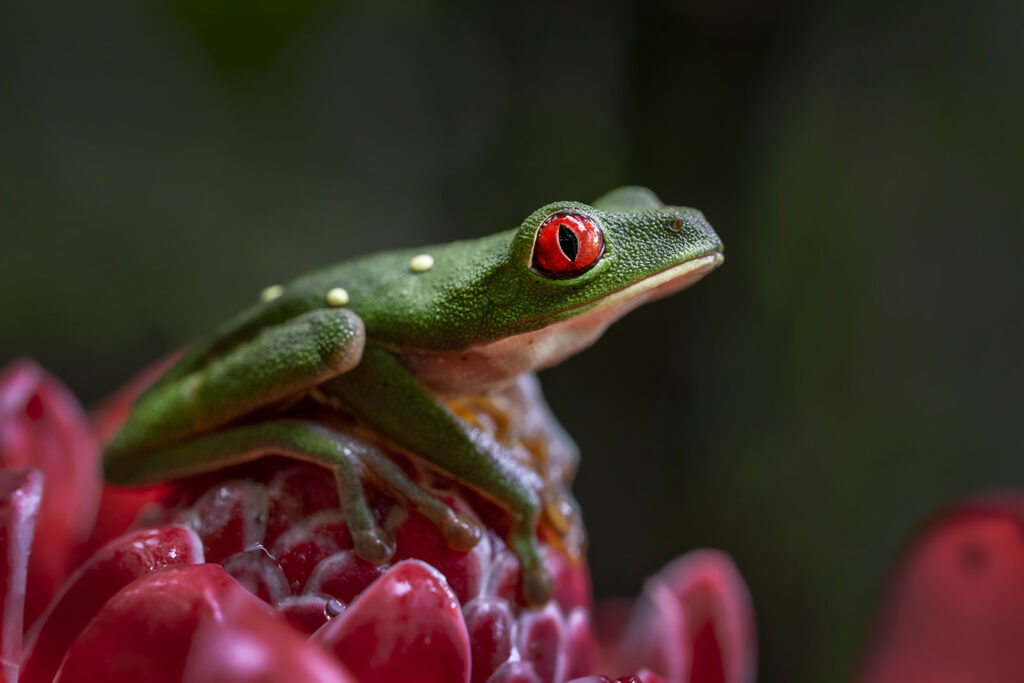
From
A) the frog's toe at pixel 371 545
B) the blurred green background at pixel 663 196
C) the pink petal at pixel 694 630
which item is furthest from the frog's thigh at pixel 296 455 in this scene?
the blurred green background at pixel 663 196

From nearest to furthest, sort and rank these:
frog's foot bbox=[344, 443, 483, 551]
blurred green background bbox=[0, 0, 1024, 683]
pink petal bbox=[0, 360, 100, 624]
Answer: frog's foot bbox=[344, 443, 483, 551] → pink petal bbox=[0, 360, 100, 624] → blurred green background bbox=[0, 0, 1024, 683]

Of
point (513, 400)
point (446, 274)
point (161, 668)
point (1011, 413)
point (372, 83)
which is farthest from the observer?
point (372, 83)

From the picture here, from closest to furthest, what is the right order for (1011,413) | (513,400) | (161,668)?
(161,668) < (513,400) < (1011,413)

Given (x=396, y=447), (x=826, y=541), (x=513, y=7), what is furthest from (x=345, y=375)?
(x=513, y=7)

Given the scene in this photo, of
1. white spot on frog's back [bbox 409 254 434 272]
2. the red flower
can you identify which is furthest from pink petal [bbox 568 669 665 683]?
white spot on frog's back [bbox 409 254 434 272]

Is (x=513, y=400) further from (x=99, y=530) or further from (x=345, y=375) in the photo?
(x=99, y=530)

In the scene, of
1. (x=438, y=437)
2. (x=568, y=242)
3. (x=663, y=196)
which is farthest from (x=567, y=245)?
(x=663, y=196)

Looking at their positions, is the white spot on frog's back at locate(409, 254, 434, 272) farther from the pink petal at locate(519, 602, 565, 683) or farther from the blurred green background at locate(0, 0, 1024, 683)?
the blurred green background at locate(0, 0, 1024, 683)
